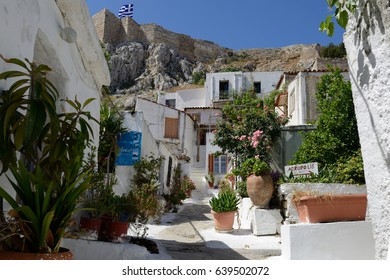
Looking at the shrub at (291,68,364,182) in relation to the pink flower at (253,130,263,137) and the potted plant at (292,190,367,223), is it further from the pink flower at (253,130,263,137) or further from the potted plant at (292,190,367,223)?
the potted plant at (292,190,367,223)

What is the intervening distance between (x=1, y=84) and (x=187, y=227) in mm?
6580

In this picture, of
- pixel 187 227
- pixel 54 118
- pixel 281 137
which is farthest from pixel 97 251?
Result: pixel 281 137

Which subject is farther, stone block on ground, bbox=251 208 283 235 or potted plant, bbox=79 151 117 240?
stone block on ground, bbox=251 208 283 235

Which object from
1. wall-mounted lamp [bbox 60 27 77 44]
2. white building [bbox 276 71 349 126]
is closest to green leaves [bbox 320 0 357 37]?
wall-mounted lamp [bbox 60 27 77 44]

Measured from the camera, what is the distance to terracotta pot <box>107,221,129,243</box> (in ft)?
16.5

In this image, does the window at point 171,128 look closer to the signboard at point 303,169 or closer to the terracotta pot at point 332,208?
the signboard at point 303,169

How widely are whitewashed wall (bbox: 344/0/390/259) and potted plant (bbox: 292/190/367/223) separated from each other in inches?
64.7

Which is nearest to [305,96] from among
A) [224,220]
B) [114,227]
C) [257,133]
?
[257,133]

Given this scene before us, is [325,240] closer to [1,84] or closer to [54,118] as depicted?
[54,118]

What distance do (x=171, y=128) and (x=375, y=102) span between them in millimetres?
22693

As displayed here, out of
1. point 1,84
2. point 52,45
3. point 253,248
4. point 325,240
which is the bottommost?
point 253,248

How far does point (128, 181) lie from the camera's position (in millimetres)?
9523

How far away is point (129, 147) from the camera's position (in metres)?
9.67

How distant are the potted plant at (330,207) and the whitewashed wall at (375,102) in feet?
5.39
